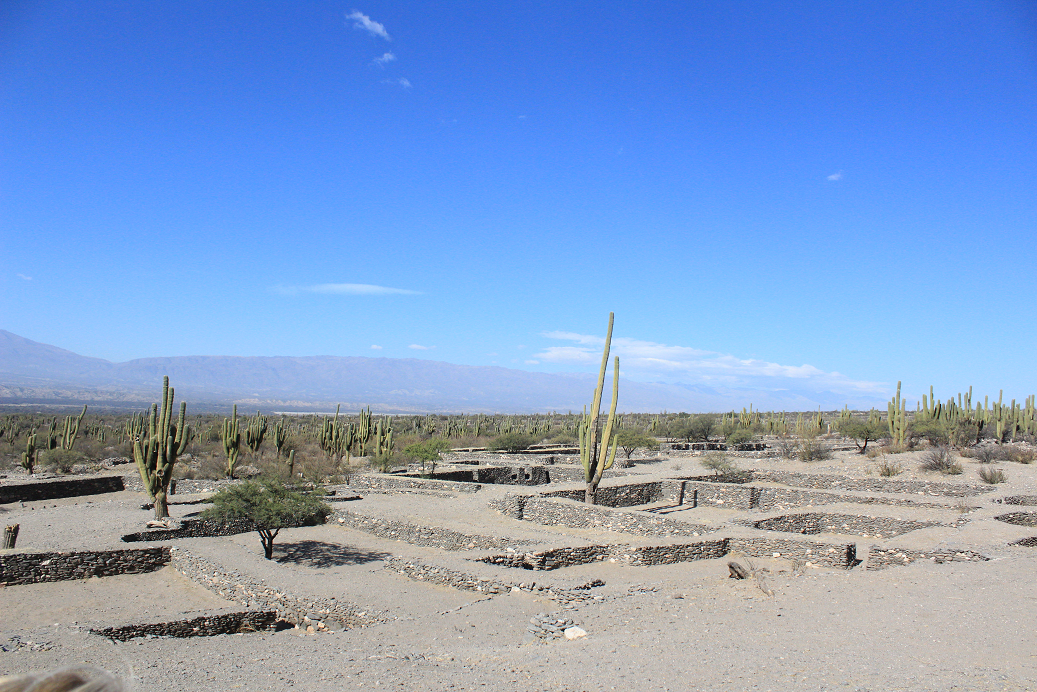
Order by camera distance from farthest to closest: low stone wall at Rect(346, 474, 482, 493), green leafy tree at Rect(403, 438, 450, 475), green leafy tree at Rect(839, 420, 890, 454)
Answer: green leafy tree at Rect(839, 420, 890, 454) < green leafy tree at Rect(403, 438, 450, 475) < low stone wall at Rect(346, 474, 482, 493)

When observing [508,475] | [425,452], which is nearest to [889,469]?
[508,475]

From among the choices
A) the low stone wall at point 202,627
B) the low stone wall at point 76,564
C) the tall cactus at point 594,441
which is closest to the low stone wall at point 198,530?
the low stone wall at point 76,564

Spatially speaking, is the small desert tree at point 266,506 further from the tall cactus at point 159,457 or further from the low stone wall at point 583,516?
the low stone wall at point 583,516

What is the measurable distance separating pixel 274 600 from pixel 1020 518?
1797 centimetres

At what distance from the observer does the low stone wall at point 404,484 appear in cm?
2436

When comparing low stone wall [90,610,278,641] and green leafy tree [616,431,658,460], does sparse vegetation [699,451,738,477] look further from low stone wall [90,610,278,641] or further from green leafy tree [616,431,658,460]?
low stone wall [90,610,278,641]

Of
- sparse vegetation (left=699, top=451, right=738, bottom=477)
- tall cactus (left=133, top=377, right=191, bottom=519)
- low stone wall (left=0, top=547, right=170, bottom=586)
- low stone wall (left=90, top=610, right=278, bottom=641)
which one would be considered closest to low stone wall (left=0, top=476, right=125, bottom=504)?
tall cactus (left=133, top=377, right=191, bottom=519)

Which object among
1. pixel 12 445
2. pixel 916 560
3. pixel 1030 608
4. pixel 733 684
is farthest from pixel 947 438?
pixel 12 445

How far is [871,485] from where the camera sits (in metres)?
23.4

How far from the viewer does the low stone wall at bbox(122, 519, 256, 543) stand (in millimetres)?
17047

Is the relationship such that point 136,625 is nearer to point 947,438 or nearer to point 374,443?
point 374,443

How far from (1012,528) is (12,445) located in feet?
162

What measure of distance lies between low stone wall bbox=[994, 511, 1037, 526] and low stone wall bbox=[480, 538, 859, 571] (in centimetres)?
569

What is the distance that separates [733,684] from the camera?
7027 mm
